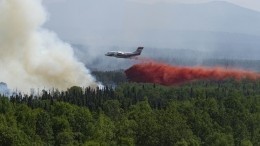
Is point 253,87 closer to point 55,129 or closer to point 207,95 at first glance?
point 207,95

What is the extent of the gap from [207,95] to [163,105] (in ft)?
89.2

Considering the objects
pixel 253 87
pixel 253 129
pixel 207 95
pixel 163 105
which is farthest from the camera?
pixel 253 87

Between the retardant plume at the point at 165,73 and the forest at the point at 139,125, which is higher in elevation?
the retardant plume at the point at 165,73

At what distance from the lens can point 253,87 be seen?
196m

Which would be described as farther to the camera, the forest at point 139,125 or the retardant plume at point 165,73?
the retardant plume at point 165,73

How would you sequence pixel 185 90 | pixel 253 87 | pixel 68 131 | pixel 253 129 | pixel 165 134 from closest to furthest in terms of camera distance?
pixel 165 134 → pixel 68 131 → pixel 253 129 → pixel 185 90 → pixel 253 87

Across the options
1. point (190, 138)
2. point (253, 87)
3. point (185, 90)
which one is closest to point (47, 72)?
point (185, 90)

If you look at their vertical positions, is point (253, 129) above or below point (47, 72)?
below

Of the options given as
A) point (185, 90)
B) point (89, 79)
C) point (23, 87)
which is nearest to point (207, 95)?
point (185, 90)

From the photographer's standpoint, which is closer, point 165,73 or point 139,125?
point 139,125

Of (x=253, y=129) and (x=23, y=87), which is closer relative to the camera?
(x=253, y=129)

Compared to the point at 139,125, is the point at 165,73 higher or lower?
higher

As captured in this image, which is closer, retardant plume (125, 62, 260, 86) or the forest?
the forest

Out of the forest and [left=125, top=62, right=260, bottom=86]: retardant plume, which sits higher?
[left=125, top=62, right=260, bottom=86]: retardant plume
